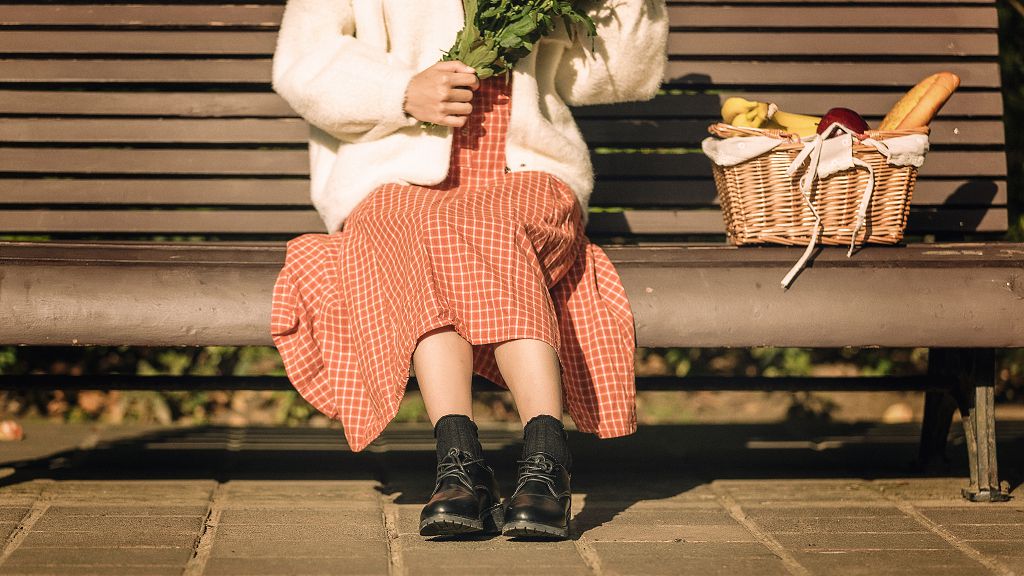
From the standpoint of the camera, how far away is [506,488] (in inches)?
125

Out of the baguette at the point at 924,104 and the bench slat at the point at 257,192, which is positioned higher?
the baguette at the point at 924,104

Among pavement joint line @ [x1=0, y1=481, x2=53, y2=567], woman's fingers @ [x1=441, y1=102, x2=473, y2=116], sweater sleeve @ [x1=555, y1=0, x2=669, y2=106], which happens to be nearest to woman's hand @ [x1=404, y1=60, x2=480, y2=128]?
woman's fingers @ [x1=441, y1=102, x2=473, y2=116]

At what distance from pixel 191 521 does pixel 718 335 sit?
123 centimetres

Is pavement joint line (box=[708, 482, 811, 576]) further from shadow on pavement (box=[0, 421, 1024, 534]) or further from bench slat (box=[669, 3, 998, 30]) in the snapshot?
bench slat (box=[669, 3, 998, 30])

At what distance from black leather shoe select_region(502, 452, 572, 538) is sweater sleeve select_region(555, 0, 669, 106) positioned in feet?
3.77

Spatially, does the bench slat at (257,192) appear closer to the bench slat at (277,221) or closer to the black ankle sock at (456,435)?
the bench slat at (277,221)

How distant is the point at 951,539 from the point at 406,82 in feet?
5.17

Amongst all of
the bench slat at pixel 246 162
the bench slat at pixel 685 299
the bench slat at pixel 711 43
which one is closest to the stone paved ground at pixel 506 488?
the bench slat at pixel 685 299

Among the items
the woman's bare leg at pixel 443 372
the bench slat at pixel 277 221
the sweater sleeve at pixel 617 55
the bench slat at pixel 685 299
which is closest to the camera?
the woman's bare leg at pixel 443 372

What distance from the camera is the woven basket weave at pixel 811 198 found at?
3004mm

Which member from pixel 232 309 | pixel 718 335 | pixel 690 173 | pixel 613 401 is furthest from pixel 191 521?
pixel 690 173

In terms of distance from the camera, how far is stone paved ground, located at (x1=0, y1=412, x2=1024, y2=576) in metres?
2.42

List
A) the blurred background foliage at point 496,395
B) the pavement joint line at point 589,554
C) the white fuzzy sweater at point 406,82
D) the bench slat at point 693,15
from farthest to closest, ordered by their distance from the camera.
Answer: the blurred background foliage at point 496,395 → the bench slat at point 693,15 → the white fuzzy sweater at point 406,82 → the pavement joint line at point 589,554

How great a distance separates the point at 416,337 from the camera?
102 inches
